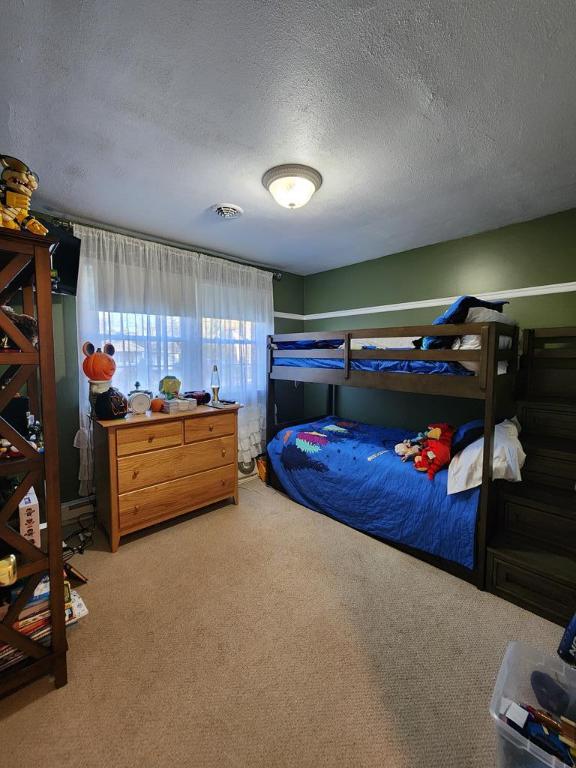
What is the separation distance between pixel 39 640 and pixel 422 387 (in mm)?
2250

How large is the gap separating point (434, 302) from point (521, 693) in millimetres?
2687

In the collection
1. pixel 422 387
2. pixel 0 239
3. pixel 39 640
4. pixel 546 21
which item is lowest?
pixel 39 640

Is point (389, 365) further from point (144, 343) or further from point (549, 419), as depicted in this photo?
point (144, 343)

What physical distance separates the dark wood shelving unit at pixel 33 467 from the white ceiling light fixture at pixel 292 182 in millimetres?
1205

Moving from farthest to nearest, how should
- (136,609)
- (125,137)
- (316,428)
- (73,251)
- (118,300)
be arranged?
(316,428)
(118,300)
(73,251)
(136,609)
(125,137)

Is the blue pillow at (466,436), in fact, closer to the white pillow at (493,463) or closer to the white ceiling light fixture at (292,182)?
the white pillow at (493,463)

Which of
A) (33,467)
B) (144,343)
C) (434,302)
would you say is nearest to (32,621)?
(33,467)

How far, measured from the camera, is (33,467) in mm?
1192

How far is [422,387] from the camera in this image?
206 cm

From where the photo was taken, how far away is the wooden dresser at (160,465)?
215cm

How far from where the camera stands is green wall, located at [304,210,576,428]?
91.9 inches

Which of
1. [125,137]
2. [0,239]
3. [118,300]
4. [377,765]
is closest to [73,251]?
[118,300]

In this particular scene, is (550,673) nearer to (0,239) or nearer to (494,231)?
(0,239)

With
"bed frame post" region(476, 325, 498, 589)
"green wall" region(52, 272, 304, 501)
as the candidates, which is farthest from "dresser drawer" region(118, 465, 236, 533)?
"bed frame post" region(476, 325, 498, 589)
